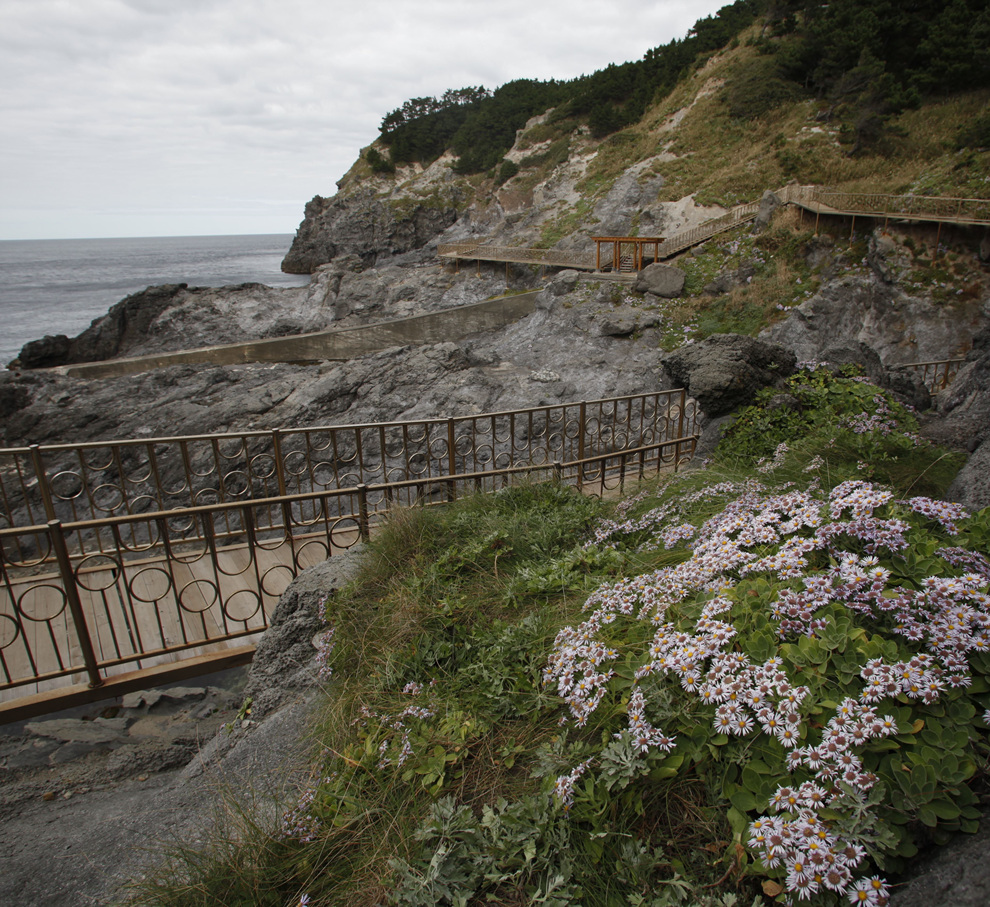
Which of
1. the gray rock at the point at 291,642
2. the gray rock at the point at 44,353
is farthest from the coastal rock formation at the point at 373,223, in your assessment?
the gray rock at the point at 291,642

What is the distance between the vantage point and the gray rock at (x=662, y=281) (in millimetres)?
20312

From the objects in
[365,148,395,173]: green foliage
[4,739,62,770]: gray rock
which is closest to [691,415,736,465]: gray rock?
[4,739,62,770]: gray rock

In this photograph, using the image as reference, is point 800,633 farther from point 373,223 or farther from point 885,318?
point 373,223

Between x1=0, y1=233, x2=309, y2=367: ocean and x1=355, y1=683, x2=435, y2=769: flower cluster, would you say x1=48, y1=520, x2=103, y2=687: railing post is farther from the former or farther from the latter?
x1=0, y1=233, x2=309, y2=367: ocean

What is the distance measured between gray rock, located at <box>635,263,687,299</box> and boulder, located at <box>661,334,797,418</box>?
1314 cm

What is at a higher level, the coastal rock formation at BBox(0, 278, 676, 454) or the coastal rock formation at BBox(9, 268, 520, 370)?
the coastal rock formation at BBox(9, 268, 520, 370)

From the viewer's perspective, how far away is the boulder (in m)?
7.09

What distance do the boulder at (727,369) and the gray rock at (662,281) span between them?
1314cm

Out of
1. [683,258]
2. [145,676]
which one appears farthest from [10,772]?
[683,258]

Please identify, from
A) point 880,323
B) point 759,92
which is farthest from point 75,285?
point 880,323

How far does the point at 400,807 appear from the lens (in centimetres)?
241

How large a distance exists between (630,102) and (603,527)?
155 ft

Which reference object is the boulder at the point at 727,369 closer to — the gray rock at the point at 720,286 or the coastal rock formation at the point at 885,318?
the coastal rock formation at the point at 885,318

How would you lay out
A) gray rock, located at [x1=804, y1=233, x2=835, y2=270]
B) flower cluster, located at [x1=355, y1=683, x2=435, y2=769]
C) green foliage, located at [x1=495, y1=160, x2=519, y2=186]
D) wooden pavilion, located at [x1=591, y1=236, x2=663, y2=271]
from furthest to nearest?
green foliage, located at [x1=495, y1=160, x2=519, y2=186] < wooden pavilion, located at [x1=591, y1=236, x2=663, y2=271] < gray rock, located at [x1=804, y1=233, x2=835, y2=270] < flower cluster, located at [x1=355, y1=683, x2=435, y2=769]
